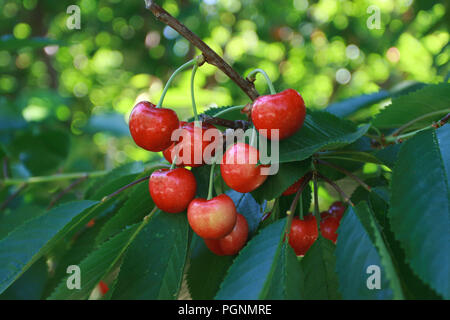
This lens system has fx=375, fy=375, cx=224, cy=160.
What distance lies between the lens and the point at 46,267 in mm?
1155

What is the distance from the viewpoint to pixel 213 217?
68cm

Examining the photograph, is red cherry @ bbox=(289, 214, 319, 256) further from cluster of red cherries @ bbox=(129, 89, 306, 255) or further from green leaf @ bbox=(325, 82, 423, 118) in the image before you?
green leaf @ bbox=(325, 82, 423, 118)

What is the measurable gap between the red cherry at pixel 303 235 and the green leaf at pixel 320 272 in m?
0.06

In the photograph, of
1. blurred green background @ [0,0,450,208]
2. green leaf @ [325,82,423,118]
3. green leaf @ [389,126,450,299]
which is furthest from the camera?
blurred green background @ [0,0,450,208]

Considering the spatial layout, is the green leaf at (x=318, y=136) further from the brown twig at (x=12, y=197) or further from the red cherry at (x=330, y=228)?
the brown twig at (x=12, y=197)

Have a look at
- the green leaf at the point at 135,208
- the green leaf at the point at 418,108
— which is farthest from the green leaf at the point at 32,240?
the green leaf at the point at 418,108

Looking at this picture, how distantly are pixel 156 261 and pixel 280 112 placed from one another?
36cm

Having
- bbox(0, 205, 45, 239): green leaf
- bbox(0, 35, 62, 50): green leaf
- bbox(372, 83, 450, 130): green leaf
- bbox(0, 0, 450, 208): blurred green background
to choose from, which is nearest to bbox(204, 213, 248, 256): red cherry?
bbox(372, 83, 450, 130): green leaf

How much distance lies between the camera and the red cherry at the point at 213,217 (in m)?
0.68

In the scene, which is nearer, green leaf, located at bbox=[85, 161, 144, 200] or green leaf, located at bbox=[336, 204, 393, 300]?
green leaf, located at bbox=[336, 204, 393, 300]

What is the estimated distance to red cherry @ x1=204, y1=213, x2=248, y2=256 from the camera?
2.43 feet

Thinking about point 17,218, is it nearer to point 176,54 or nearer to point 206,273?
point 206,273

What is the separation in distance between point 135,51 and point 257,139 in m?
3.38

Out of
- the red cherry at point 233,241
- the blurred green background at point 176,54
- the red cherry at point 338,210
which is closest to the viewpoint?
the red cherry at point 233,241
